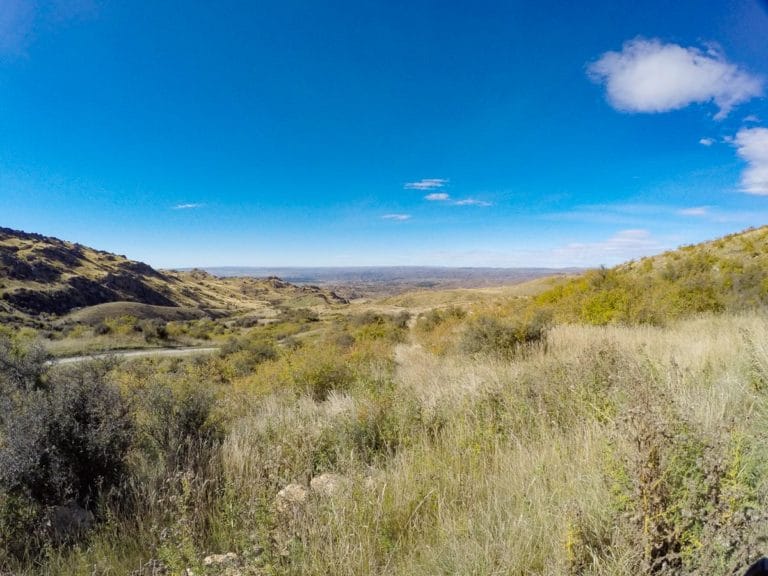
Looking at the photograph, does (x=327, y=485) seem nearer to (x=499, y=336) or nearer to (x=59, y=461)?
(x=59, y=461)

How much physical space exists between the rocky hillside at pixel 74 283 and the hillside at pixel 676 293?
64497mm

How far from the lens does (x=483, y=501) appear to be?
2879 millimetres

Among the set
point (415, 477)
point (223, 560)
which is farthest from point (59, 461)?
point (415, 477)

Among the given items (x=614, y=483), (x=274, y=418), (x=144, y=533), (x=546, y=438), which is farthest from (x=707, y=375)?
(x=144, y=533)

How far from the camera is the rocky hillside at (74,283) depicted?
6425 centimetres

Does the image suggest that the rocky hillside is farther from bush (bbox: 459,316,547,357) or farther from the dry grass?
the dry grass

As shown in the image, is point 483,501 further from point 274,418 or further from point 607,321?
point 607,321

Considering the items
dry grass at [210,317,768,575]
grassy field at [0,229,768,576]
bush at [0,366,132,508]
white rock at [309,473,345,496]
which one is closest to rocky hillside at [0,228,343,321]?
bush at [0,366,132,508]

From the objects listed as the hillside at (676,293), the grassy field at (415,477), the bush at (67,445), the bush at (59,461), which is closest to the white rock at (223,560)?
the grassy field at (415,477)

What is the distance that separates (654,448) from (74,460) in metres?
4.68

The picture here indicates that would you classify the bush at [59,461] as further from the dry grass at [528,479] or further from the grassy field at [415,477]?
the dry grass at [528,479]

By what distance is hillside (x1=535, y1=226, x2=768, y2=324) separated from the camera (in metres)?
12.6

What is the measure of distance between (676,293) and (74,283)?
321ft

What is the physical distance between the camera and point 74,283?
3059 inches
